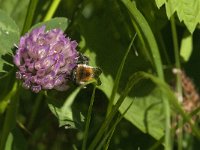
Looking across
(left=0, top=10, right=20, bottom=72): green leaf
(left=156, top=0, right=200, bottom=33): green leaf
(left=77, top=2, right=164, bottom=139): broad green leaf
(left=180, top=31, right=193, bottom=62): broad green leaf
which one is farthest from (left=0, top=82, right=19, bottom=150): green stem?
(left=180, top=31, right=193, bottom=62): broad green leaf

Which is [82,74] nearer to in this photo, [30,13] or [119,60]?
[30,13]

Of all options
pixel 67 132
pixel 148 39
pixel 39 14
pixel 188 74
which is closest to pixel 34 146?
pixel 67 132

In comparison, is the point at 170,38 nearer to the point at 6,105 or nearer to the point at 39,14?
the point at 39,14

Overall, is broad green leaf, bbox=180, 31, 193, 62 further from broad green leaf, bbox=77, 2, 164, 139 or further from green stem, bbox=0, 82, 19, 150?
green stem, bbox=0, 82, 19, 150

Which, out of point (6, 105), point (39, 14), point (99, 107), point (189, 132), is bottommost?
point (189, 132)

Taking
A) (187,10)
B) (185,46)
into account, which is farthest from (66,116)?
(185,46)

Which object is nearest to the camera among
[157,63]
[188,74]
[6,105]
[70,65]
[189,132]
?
[157,63]

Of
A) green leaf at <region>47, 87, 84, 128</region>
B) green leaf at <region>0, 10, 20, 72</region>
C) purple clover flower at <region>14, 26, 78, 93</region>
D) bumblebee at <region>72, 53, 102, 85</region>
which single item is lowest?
green leaf at <region>47, 87, 84, 128</region>

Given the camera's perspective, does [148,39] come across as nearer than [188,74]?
Yes
